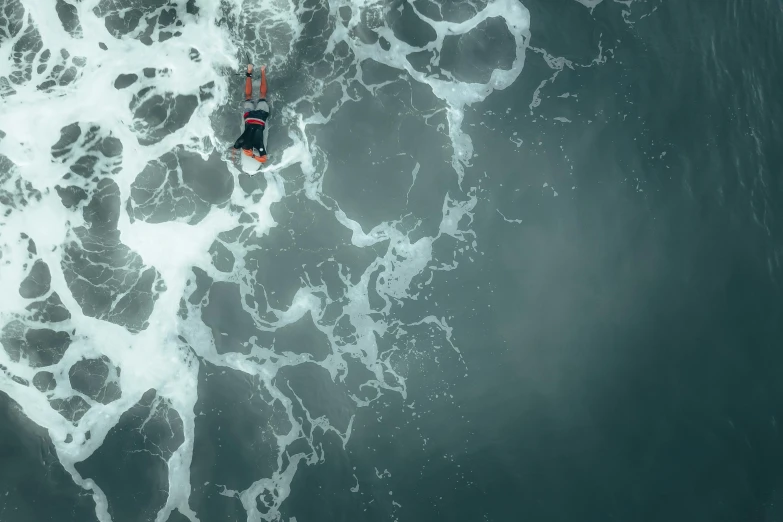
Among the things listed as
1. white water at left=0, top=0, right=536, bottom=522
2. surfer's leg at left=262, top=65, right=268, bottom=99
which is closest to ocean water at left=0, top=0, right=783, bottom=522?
white water at left=0, top=0, right=536, bottom=522

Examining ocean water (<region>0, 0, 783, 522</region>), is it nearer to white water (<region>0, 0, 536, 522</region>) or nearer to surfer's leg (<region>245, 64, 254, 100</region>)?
white water (<region>0, 0, 536, 522</region>)

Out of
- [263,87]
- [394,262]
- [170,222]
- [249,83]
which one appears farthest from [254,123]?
[394,262]

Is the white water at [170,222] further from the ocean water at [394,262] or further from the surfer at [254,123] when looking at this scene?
the surfer at [254,123]

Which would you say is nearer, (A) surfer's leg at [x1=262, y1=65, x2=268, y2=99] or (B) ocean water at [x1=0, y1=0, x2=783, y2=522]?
(B) ocean water at [x1=0, y1=0, x2=783, y2=522]

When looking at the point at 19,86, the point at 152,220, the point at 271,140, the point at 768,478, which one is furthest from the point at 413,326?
the point at 19,86

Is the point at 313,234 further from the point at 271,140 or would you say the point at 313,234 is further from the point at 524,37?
the point at 524,37

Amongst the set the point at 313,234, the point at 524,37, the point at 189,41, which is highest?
the point at 524,37

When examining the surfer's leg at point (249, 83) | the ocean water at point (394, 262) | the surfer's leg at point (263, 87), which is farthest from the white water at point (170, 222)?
the surfer's leg at point (249, 83)
